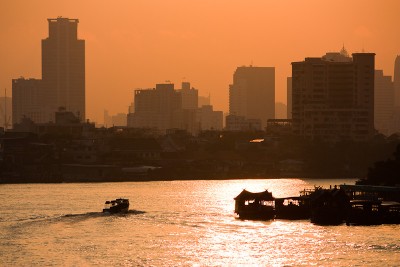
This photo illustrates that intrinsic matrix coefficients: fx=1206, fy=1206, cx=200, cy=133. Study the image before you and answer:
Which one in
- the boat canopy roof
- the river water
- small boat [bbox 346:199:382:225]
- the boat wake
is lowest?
the river water

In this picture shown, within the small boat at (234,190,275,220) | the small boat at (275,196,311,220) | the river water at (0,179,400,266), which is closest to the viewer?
the river water at (0,179,400,266)

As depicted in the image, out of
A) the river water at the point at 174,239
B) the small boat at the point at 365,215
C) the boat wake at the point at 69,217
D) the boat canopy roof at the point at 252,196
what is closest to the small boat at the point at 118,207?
Result: the boat wake at the point at 69,217

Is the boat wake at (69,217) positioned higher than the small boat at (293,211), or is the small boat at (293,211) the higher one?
the small boat at (293,211)

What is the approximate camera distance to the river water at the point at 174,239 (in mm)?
68500

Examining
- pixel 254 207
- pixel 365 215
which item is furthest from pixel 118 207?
pixel 365 215

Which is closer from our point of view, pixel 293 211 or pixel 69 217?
pixel 69 217

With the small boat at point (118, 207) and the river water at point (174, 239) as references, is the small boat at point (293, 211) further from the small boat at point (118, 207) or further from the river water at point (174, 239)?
the small boat at point (118, 207)

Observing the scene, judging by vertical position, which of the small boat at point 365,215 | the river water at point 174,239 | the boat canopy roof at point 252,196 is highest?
the boat canopy roof at point 252,196

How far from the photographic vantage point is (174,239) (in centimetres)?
7769

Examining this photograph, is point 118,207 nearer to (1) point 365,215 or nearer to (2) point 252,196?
(2) point 252,196

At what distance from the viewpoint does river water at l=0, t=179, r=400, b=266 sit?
6850 cm

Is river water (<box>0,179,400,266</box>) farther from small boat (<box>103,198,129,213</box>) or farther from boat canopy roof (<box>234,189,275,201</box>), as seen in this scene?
boat canopy roof (<box>234,189,275,201</box>)

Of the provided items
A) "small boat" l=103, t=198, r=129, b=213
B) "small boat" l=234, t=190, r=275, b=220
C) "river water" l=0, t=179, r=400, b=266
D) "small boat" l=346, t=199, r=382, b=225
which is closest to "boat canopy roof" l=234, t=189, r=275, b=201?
"small boat" l=234, t=190, r=275, b=220

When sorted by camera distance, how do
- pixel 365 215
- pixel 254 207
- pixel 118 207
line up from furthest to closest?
1. pixel 118 207
2. pixel 254 207
3. pixel 365 215
